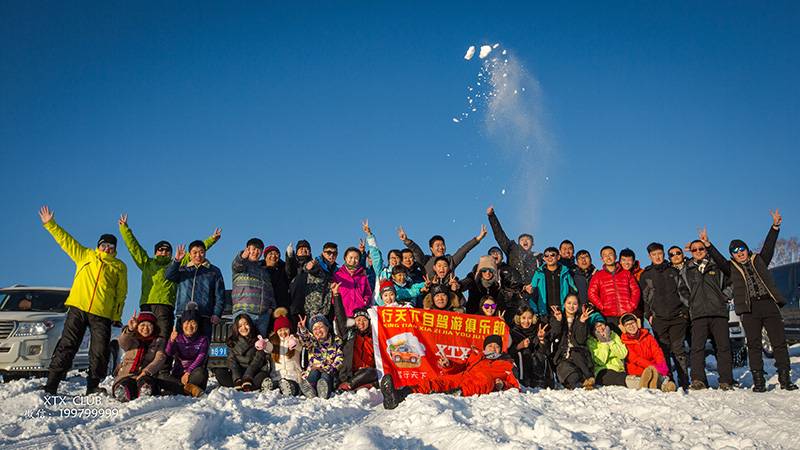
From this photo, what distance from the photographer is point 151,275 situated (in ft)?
25.0

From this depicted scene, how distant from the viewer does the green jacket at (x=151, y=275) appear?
744cm

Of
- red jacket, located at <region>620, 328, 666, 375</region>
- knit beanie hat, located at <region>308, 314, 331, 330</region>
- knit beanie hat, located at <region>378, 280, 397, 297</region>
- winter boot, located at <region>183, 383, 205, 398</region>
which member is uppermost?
knit beanie hat, located at <region>378, 280, 397, 297</region>

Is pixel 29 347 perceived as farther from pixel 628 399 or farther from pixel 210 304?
pixel 628 399

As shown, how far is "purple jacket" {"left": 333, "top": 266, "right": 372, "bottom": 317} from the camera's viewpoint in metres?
7.81

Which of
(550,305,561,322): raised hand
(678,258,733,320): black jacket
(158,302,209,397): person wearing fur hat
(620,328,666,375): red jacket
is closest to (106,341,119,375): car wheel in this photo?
(158,302,209,397): person wearing fur hat

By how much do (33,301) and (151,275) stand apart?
347cm

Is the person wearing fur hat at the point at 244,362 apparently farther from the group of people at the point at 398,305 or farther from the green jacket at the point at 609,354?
the green jacket at the point at 609,354

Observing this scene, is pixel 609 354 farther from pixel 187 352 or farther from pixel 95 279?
pixel 95 279

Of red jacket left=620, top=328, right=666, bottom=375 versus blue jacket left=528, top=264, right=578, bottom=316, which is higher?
blue jacket left=528, top=264, right=578, bottom=316

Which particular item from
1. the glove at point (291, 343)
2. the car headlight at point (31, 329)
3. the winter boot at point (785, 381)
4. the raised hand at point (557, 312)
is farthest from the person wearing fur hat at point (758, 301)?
the car headlight at point (31, 329)

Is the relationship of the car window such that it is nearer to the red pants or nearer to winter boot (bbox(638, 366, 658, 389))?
the red pants

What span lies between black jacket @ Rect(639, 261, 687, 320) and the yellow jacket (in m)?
7.53

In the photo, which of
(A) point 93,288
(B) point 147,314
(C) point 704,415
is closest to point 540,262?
(C) point 704,415

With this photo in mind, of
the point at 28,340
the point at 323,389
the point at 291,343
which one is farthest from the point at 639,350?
the point at 28,340
